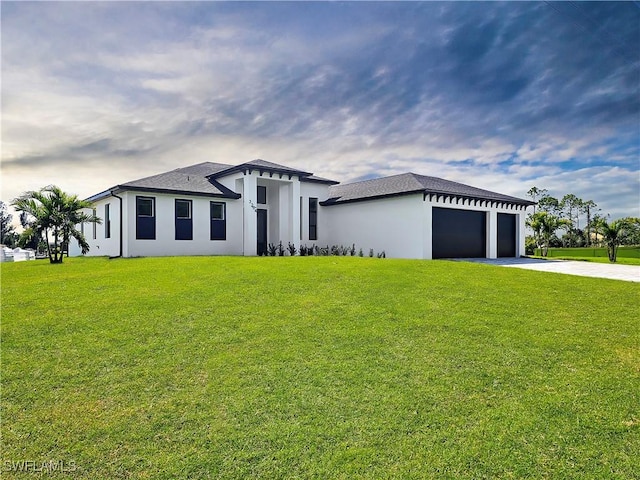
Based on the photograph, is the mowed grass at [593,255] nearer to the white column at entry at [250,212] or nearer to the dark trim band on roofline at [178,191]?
the white column at entry at [250,212]

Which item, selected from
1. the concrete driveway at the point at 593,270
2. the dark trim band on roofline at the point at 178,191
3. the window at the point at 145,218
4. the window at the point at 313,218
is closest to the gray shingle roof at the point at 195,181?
the dark trim band on roofline at the point at 178,191

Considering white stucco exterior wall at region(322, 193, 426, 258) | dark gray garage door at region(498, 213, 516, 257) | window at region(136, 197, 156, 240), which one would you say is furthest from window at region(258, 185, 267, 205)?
dark gray garage door at region(498, 213, 516, 257)

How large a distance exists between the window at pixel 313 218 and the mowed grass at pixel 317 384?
1471cm

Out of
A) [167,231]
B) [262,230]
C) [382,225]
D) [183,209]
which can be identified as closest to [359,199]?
[382,225]

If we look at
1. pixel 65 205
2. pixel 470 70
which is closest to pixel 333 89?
pixel 470 70

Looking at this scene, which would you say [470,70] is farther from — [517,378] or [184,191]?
[184,191]

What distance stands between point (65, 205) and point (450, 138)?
15243 mm

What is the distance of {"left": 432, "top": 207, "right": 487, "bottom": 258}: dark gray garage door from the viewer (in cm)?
1938

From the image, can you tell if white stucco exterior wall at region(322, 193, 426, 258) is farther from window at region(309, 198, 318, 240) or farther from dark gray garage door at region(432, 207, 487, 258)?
dark gray garage door at region(432, 207, 487, 258)

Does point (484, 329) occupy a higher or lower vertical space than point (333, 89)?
lower

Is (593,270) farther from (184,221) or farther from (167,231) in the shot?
(167,231)

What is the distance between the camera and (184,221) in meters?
19.0

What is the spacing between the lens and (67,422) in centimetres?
384

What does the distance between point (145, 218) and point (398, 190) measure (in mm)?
11621
